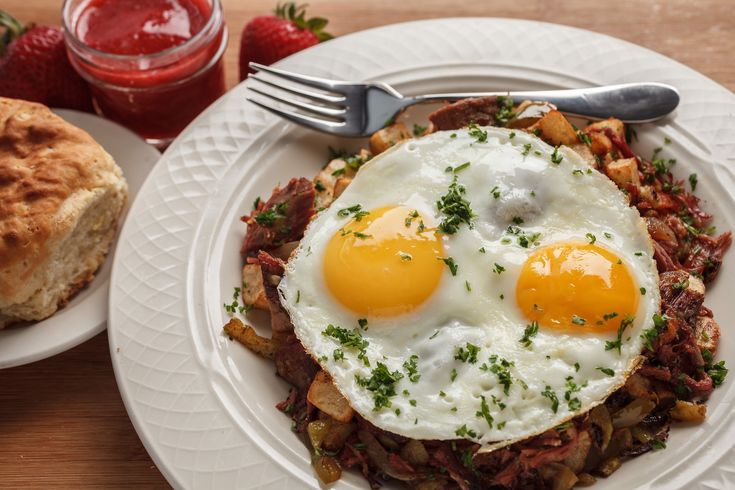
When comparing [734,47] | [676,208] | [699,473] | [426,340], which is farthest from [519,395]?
[734,47]

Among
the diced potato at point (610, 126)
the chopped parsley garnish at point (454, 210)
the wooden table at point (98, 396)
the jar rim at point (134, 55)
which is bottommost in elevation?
the wooden table at point (98, 396)

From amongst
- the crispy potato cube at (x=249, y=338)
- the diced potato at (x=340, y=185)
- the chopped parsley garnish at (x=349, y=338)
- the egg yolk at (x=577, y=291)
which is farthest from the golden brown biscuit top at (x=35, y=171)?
the egg yolk at (x=577, y=291)

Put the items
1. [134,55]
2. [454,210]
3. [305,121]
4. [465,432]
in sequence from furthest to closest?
[134,55]
[305,121]
[454,210]
[465,432]

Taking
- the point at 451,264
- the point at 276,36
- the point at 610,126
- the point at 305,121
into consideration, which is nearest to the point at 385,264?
the point at 451,264

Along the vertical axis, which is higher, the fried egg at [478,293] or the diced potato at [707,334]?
the fried egg at [478,293]

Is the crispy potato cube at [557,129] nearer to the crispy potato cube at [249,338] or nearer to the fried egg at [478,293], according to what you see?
the fried egg at [478,293]

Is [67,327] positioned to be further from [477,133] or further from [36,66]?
[477,133]
